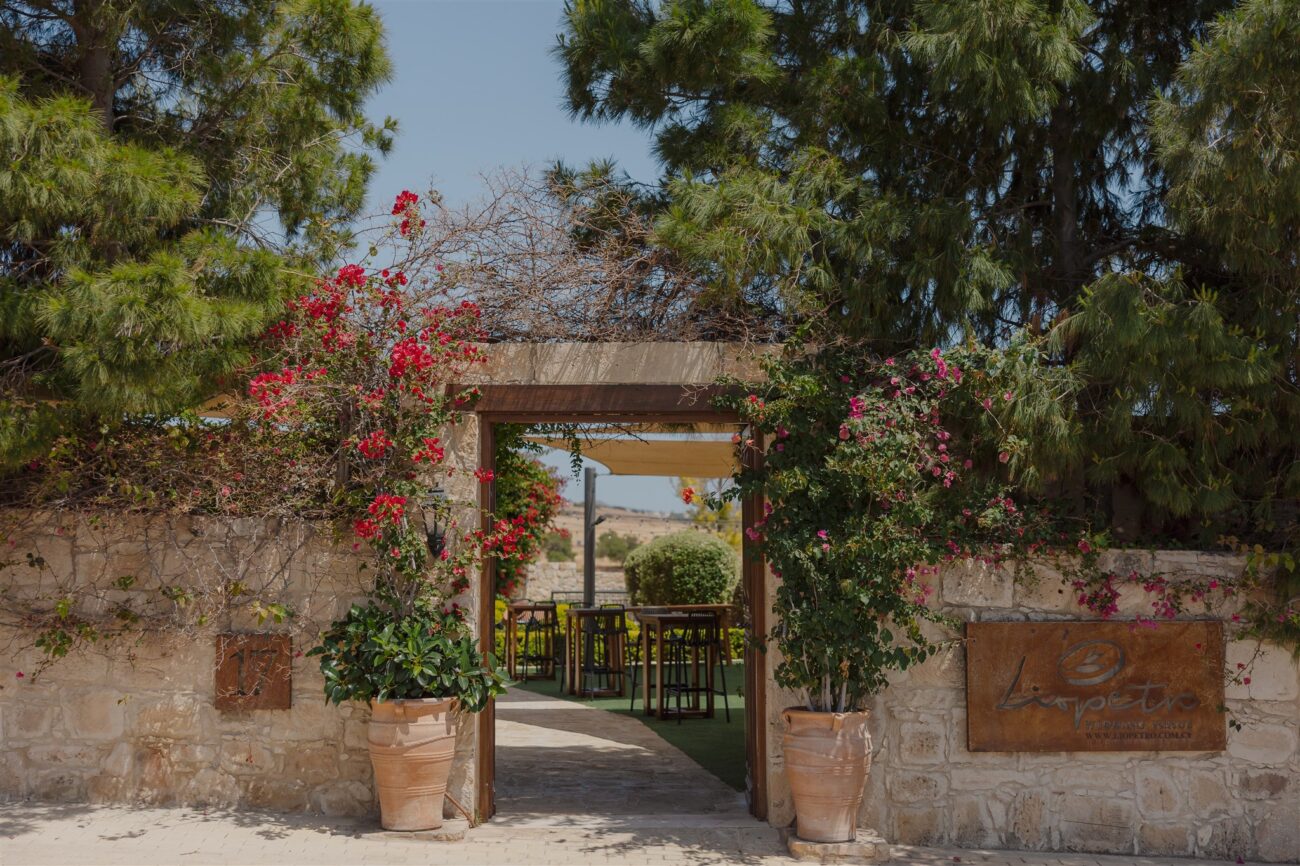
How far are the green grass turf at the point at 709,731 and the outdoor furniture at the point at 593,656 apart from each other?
20 cm

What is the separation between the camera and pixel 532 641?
1599cm

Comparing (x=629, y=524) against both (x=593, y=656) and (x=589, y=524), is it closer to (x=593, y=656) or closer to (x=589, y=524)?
(x=589, y=524)

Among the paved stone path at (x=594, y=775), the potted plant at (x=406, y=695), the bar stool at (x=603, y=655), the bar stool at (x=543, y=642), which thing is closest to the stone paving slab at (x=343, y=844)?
the potted plant at (x=406, y=695)

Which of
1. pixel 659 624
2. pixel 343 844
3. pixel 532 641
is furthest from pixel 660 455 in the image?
pixel 532 641

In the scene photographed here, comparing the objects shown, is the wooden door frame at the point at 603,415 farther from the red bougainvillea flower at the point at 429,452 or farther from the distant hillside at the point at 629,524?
the distant hillside at the point at 629,524

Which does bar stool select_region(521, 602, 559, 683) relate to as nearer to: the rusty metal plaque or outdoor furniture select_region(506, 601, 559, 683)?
outdoor furniture select_region(506, 601, 559, 683)

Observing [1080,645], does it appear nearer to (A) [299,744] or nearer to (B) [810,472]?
(B) [810,472]

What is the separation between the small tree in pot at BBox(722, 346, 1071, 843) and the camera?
6.14 metres

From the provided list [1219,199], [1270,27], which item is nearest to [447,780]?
[1219,199]

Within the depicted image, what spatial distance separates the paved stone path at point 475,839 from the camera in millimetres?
5922

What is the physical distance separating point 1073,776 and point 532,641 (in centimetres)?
1039

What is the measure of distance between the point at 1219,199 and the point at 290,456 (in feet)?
17.0

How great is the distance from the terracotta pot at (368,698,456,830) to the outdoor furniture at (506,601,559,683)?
675 centimetres

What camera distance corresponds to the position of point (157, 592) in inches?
267
